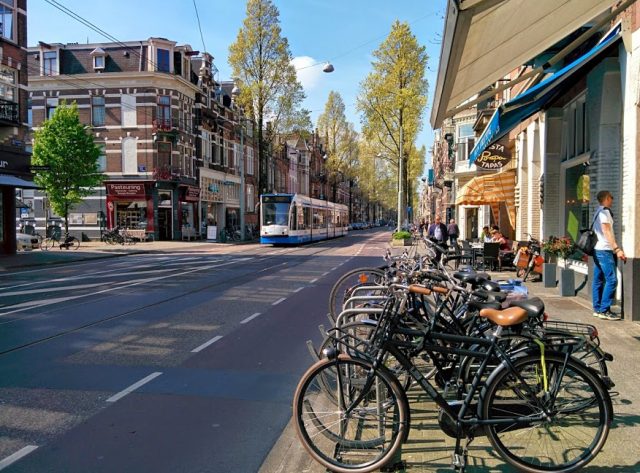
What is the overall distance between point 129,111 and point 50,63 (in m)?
7.67

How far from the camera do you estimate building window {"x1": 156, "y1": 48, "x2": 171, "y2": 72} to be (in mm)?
39812

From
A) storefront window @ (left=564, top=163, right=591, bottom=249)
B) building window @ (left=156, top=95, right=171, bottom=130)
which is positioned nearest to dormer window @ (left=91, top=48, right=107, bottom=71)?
building window @ (left=156, top=95, right=171, bottom=130)

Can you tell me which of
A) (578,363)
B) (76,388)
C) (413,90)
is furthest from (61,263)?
(413,90)

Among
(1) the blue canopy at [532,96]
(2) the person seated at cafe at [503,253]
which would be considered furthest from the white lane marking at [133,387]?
(2) the person seated at cafe at [503,253]

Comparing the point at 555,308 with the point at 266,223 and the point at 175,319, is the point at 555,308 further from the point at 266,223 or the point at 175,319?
the point at 266,223

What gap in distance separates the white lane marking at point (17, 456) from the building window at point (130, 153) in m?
38.0

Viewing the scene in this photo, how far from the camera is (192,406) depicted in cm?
476

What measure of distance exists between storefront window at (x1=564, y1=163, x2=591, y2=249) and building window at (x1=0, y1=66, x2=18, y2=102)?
24.4 metres

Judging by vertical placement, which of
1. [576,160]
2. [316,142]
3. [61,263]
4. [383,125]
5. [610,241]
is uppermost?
[316,142]

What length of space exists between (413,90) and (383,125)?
338 centimetres

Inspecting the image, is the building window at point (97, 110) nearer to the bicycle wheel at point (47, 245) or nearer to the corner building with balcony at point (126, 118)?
the corner building with balcony at point (126, 118)

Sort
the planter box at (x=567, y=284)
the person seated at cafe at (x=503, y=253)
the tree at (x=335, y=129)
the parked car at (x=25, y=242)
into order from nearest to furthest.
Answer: the planter box at (x=567, y=284), the person seated at cafe at (x=503, y=253), the parked car at (x=25, y=242), the tree at (x=335, y=129)

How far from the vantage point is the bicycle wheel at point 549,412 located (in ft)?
10.4

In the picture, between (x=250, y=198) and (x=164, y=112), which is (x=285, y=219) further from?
(x=250, y=198)
